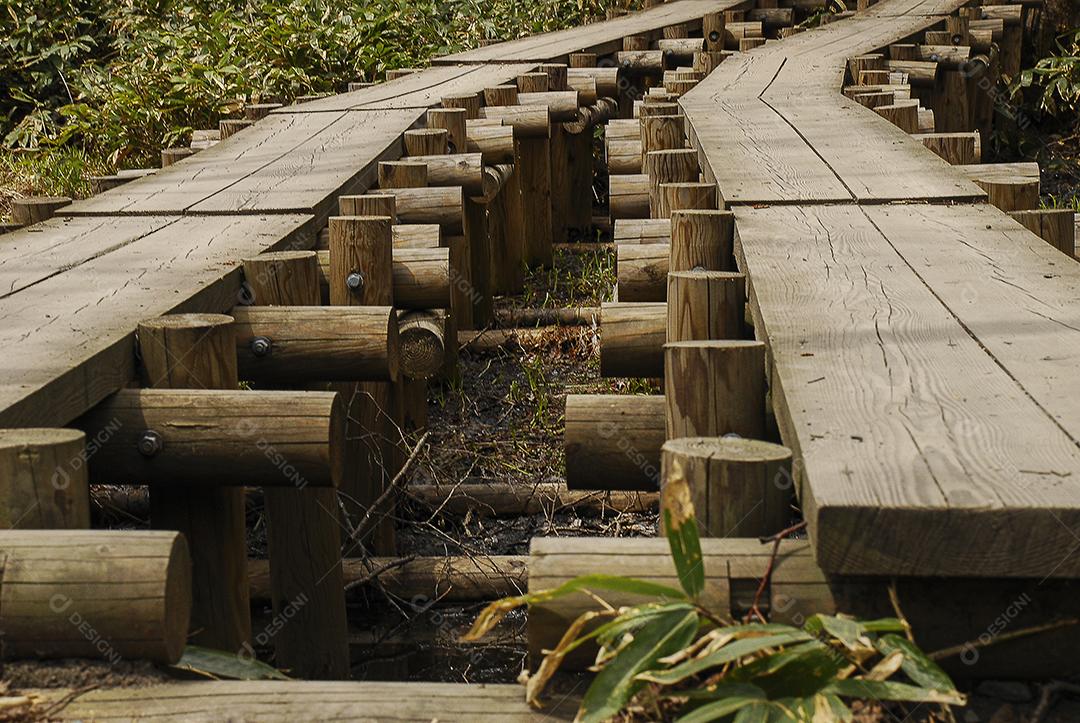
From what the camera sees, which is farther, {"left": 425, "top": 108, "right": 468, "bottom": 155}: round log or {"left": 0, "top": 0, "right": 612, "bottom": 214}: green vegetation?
{"left": 0, "top": 0, "right": 612, "bottom": 214}: green vegetation

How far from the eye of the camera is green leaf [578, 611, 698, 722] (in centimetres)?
191

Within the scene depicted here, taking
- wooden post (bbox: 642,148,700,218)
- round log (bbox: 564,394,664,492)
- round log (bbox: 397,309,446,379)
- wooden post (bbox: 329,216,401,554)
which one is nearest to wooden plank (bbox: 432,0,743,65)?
wooden post (bbox: 642,148,700,218)

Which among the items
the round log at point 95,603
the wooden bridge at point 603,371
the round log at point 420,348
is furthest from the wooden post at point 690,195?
the round log at point 95,603

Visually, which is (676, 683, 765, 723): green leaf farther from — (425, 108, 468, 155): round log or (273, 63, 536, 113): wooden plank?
(273, 63, 536, 113): wooden plank

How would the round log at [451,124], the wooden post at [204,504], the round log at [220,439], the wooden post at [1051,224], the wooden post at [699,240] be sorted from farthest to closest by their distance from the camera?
the round log at [451,124] → the wooden post at [1051,224] → the wooden post at [699,240] → the wooden post at [204,504] → the round log at [220,439]

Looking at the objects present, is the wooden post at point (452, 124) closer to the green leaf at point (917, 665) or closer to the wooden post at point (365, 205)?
the wooden post at point (365, 205)

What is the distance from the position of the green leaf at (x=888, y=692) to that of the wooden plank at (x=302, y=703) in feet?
1.36

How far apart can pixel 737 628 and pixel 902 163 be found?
3.19 m

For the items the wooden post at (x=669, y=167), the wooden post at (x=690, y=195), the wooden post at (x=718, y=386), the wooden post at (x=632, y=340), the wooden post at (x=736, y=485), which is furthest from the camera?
the wooden post at (x=669, y=167)

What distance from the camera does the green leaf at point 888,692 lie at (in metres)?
1.86

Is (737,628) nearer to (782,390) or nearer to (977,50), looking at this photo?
(782,390)

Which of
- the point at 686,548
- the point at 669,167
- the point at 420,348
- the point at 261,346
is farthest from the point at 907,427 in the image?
the point at 669,167

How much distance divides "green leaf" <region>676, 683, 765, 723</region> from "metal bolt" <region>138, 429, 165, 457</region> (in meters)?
1.58

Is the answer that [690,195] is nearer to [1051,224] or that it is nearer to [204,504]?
[1051,224]
